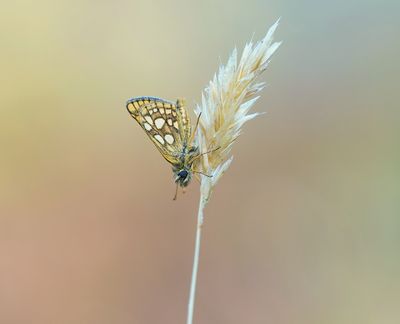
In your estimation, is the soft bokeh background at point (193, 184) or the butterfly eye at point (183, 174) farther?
the soft bokeh background at point (193, 184)

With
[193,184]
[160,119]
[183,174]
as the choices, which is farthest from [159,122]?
[193,184]

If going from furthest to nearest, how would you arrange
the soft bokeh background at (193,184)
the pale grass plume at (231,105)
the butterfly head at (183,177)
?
the soft bokeh background at (193,184)
the butterfly head at (183,177)
the pale grass plume at (231,105)

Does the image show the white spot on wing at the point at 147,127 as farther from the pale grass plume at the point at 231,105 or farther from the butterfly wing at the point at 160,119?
the pale grass plume at the point at 231,105

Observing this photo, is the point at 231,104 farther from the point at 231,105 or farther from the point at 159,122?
the point at 159,122

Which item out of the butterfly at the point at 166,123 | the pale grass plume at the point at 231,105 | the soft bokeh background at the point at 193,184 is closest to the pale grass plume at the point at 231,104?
the pale grass plume at the point at 231,105

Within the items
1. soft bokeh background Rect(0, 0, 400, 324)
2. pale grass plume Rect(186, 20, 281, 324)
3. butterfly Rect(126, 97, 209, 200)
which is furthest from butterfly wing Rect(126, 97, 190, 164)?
soft bokeh background Rect(0, 0, 400, 324)
